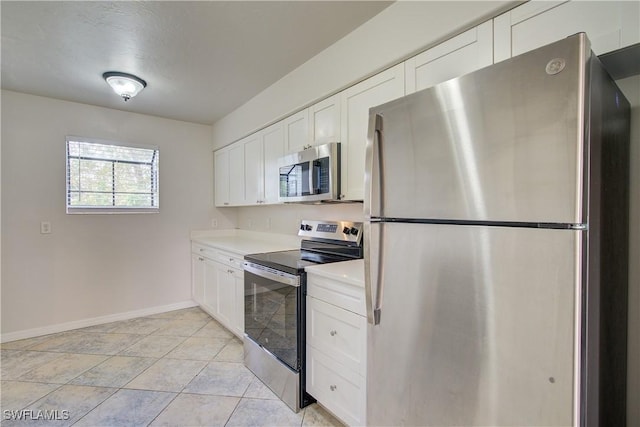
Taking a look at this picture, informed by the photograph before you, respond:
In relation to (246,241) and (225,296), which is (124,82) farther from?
(225,296)

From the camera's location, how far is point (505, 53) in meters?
1.35

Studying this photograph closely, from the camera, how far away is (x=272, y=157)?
305 cm

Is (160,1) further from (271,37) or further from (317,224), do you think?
(317,224)

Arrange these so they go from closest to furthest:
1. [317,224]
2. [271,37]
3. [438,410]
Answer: [438,410] → [271,37] → [317,224]

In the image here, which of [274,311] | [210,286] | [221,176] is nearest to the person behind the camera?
[274,311]

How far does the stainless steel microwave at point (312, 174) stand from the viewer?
2.25 meters

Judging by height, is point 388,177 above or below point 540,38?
below

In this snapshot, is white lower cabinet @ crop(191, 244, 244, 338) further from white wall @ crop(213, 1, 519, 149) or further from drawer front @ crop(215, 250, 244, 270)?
white wall @ crop(213, 1, 519, 149)

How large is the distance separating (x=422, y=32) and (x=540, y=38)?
0.57m

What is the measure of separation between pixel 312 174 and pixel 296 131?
1.75 ft

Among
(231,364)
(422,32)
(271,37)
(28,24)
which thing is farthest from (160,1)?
(231,364)

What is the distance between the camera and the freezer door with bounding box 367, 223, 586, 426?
32.5 inches

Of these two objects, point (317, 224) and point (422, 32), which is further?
point (317, 224)

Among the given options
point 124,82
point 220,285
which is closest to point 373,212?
point 220,285
